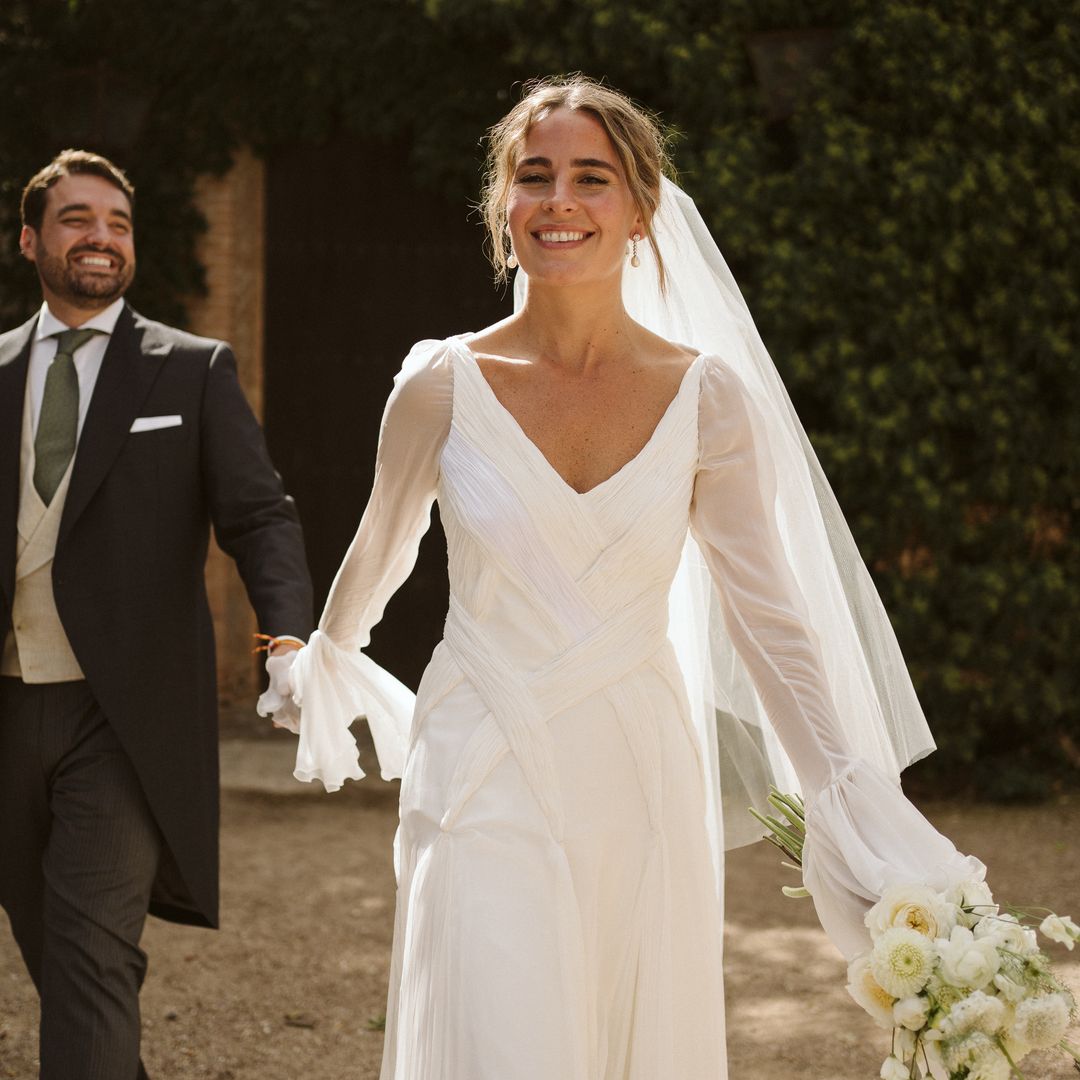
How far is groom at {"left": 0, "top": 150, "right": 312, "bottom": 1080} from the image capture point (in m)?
3.50

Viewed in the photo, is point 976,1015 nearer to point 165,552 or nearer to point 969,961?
point 969,961

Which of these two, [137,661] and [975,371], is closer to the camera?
[137,661]

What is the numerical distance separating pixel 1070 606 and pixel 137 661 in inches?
205

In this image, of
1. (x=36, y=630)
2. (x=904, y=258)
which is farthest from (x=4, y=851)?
(x=904, y=258)

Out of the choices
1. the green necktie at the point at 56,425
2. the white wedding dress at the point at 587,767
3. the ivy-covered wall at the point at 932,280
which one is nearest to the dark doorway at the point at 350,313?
the ivy-covered wall at the point at 932,280

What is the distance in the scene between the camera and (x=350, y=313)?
948 cm

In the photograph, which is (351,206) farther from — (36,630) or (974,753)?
(36,630)

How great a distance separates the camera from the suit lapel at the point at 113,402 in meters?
3.61

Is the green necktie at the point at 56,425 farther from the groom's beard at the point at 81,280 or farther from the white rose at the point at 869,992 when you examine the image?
the white rose at the point at 869,992

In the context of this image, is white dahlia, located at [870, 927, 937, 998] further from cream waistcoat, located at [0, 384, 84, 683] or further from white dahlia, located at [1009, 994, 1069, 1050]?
cream waistcoat, located at [0, 384, 84, 683]

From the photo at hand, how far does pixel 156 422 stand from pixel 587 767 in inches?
65.3

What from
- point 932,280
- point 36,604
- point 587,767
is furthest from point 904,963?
point 932,280

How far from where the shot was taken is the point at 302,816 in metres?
7.66

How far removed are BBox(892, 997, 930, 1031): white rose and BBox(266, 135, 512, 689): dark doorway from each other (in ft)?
23.7
